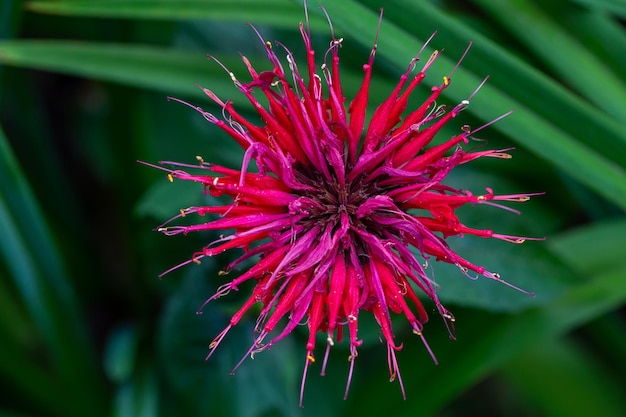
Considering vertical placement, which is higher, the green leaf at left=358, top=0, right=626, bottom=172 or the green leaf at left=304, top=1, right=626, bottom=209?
the green leaf at left=358, top=0, right=626, bottom=172

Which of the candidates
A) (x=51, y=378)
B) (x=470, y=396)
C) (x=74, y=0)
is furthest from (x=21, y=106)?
(x=470, y=396)

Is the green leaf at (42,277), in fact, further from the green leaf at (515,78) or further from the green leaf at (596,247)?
the green leaf at (596,247)

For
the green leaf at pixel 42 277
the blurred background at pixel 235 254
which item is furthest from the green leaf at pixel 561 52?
the green leaf at pixel 42 277

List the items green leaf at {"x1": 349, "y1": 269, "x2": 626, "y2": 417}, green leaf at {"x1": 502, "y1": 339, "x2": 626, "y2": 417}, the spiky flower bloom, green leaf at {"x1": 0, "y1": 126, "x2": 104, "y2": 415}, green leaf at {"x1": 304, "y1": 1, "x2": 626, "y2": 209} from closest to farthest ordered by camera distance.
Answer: the spiky flower bloom, green leaf at {"x1": 304, "y1": 1, "x2": 626, "y2": 209}, green leaf at {"x1": 0, "y1": 126, "x2": 104, "y2": 415}, green leaf at {"x1": 349, "y1": 269, "x2": 626, "y2": 417}, green leaf at {"x1": 502, "y1": 339, "x2": 626, "y2": 417}

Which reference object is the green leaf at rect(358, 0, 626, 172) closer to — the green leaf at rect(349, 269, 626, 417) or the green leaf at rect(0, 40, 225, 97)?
the green leaf at rect(349, 269, 626, 417)

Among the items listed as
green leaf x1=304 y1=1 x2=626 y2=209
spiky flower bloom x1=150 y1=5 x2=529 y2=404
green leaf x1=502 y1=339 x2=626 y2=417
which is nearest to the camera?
spiky flower bloom x1=150 y1=5 x2=529 y2=404

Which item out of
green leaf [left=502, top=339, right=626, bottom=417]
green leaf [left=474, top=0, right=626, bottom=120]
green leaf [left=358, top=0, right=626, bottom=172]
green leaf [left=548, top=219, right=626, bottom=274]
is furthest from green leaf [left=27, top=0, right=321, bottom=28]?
green leaf [left=502, top=339, right=626, bottom=417]
